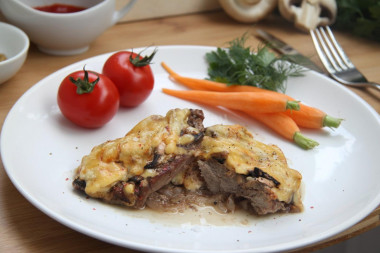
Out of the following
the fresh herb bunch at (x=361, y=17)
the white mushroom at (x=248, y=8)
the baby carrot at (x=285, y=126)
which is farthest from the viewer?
the white mushroom at (x=248, y=8)

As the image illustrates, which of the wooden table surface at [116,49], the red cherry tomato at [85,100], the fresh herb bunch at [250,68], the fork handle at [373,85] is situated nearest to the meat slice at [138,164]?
the wooden table surface at [116,49]

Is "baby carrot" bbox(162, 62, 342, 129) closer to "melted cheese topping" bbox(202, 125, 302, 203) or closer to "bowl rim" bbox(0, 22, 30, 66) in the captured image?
"melted cheese topping" bbox(202, 125, 302, 203)

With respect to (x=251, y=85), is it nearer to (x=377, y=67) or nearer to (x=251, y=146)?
(x=251, y=146)

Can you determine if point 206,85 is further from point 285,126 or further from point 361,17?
point 361,17

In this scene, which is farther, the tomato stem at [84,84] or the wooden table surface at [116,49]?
the tomato stem at [84,84]

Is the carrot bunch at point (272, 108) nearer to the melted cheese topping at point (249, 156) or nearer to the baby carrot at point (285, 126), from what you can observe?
the baby carrot at point (285, 126)

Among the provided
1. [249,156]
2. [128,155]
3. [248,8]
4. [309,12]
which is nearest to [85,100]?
[128,155]

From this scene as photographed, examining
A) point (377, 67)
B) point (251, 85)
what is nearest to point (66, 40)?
point (251, 85)

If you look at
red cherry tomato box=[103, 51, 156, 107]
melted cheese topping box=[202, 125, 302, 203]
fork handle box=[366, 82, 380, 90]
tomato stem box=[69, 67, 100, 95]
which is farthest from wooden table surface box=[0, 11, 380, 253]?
red cherry tomato box=[103, 51, 156, 107]
